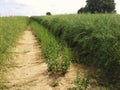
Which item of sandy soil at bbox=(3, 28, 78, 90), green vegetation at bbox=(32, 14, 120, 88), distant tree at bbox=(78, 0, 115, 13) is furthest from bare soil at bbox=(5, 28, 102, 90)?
distant tree at bbox=(78, 0, 115, 13)

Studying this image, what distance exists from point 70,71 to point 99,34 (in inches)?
54.5

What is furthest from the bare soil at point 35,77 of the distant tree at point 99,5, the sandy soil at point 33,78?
the distant tree at point 99,5

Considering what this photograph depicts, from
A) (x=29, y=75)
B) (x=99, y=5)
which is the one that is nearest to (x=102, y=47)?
(x=29, y=75)

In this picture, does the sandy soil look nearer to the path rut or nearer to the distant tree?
the path rut

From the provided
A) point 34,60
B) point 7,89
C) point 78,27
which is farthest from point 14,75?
point 78,27

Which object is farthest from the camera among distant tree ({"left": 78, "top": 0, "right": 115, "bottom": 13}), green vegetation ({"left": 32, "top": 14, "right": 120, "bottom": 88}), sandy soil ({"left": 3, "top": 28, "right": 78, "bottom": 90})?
distant tree ({"left": 78, "top": 0, "right": 115, "bottom": 13})

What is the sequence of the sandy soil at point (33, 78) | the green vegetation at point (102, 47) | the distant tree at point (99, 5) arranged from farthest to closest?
the distant tree at point (99, 5) < the green vegetation at point (102, 47) < the sandy soil at point (33, 78)

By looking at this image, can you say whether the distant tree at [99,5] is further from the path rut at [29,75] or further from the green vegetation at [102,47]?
the path rut at [29,75]

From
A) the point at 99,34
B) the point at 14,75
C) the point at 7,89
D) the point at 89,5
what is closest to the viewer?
the point at 7,89

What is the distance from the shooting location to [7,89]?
19.9 ft

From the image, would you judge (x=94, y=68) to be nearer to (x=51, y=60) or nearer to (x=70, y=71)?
(x=70, y=71)

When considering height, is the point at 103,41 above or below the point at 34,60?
above

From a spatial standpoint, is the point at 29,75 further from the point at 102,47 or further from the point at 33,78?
the point at 102,47

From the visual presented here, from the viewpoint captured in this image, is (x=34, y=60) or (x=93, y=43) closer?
(x=93, y=43)
